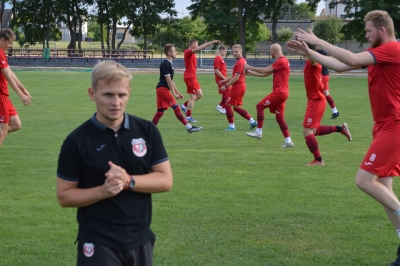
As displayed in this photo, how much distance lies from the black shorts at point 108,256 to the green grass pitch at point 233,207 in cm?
227

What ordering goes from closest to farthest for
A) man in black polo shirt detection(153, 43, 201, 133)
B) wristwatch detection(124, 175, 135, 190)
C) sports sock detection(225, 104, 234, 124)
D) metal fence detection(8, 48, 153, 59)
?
wristwatch detection(124, 175, 135, 190), man in black polo shirt detection(153, 43, 201, 133), sports sock detection(225, 104, 234, 124), metal fence detection(8, 48, 153, 59)

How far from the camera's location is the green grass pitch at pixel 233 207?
247 inches

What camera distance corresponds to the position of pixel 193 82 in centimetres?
1897

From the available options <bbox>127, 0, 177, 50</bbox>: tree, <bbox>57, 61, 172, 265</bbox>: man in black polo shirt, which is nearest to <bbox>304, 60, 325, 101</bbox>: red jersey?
<bbox>57, 61, 172, 265</bbox>: man in black polo shirt

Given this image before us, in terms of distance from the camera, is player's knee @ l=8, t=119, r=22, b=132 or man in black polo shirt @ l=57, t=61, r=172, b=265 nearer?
man in black polo shirt @ l=57, t=61, r=172, b=265

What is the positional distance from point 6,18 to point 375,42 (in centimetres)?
8766

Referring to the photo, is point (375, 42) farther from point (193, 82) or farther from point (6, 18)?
point (6, 18)

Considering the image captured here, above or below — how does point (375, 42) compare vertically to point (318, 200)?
above

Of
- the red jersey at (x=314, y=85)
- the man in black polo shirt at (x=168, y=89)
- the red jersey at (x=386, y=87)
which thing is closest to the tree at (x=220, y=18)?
the man in black polo shirt at (x=168, y=89)

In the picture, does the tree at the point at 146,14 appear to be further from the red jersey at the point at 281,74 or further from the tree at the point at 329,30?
the red jersey at the point at 281,74

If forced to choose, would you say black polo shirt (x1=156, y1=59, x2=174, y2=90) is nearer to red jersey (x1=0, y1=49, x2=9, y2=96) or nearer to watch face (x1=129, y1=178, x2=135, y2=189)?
red jersey (x1=0, y1=49, x2=9, y2=96)

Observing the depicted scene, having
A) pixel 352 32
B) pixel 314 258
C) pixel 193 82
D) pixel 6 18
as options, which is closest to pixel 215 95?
pixel 193 82

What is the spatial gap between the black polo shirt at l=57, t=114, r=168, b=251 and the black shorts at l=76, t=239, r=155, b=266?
0.03 m

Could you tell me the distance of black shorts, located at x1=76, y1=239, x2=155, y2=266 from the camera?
3.63m
